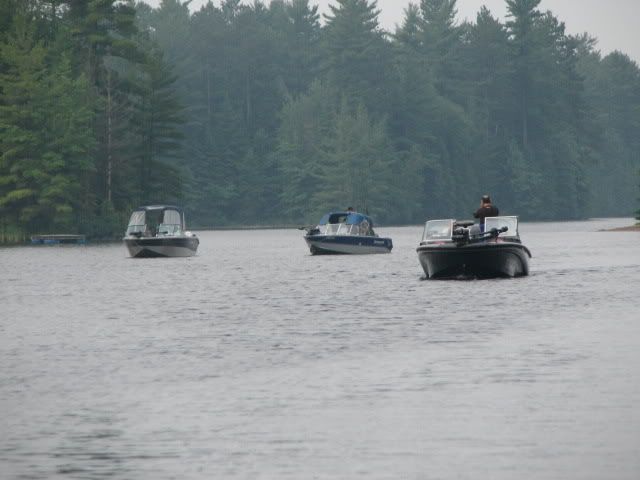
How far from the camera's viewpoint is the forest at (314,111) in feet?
369

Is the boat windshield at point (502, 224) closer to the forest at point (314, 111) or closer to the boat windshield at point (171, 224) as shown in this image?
the boat windshield at point (171, 224)

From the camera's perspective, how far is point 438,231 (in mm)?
44562

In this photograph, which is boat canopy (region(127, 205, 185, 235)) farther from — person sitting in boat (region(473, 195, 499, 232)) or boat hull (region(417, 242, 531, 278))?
boat hull (region(417, 242, 531, 278))

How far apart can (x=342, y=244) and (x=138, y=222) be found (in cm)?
1192

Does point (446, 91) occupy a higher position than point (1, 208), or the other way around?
point (446, 91)

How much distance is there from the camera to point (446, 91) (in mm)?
183375

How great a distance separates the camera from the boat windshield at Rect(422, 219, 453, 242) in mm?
44344

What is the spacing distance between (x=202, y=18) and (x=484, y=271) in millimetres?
145335

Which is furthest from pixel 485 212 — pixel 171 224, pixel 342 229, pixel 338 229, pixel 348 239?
pixel 171 224

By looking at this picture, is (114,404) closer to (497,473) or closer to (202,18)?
(497,473)

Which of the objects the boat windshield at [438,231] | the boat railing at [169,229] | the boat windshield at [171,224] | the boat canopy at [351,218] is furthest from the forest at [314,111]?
the boat windshield at [438,231]

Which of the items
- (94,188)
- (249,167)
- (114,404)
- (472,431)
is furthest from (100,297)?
(249,167)

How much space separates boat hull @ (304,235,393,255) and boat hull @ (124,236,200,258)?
6759 mm

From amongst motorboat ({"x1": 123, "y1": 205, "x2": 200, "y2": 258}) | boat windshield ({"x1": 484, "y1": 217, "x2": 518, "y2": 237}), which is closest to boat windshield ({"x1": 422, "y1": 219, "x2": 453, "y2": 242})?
boat windshield ({"x1": 484, "y1": 217, "x2": 518, "y2": 237})
